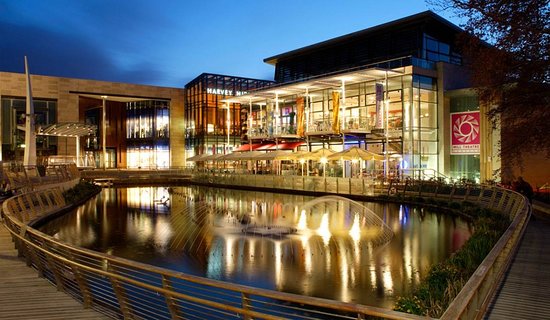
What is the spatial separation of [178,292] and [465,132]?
39.7 metres

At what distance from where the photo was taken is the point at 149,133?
76000 mm

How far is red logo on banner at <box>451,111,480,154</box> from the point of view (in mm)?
42406

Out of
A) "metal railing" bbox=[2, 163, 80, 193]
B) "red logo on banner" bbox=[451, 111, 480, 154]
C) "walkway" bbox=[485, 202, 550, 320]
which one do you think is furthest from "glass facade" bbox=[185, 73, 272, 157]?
"walkway" bbox=[485, 202, 550, 320]

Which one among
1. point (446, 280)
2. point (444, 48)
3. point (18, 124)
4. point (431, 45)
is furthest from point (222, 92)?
point (446, 280)

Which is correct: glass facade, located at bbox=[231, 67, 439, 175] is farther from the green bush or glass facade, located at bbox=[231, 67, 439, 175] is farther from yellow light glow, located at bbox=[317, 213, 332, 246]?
the green bush

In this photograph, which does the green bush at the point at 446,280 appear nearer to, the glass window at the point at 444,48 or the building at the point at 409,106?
the building at the point at 409,106

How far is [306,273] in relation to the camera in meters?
13.5

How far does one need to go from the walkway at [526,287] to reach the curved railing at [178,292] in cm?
28

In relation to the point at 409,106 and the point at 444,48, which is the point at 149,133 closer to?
the point at 409,106

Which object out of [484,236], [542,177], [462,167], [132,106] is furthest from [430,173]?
[132,106]

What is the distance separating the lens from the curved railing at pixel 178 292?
16.9 ft

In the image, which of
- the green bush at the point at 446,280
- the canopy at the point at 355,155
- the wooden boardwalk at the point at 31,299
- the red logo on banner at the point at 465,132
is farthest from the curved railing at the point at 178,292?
the red logo on banner at the point at 465,132

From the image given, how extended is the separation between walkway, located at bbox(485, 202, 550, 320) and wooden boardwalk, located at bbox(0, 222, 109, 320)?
6.20 m

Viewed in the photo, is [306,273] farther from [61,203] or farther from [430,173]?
[430,173]
